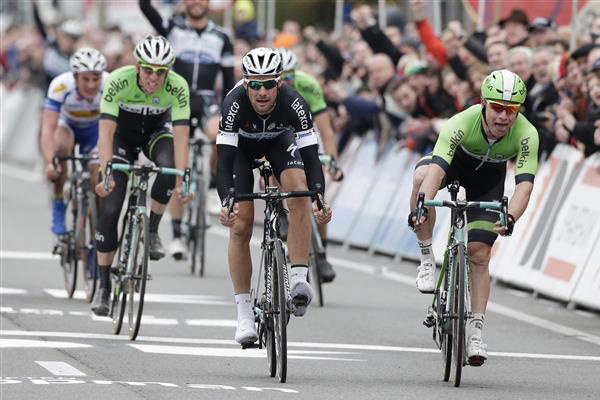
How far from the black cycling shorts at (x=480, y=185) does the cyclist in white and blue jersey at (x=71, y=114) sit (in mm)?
4208

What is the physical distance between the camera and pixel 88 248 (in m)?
15.1

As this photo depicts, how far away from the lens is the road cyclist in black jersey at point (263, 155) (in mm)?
10914

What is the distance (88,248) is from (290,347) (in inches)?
128

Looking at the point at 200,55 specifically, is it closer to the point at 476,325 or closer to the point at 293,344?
the point at 293,344

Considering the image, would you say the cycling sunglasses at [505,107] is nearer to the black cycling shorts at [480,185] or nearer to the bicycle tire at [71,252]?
the black cycling shorts at [480,185]

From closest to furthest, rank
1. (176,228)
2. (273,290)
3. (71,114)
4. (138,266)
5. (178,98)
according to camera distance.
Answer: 1. (273,290)
2. (138,266)
3. (178,98)
4. (71,114)
5. (176,228)

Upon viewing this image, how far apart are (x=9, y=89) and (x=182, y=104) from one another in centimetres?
2586

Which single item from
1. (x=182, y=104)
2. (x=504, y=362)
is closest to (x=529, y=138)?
(x=504, y=362)

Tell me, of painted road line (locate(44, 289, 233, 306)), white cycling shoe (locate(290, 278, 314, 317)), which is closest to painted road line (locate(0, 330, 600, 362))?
white cycling shoe (locate(290, 278, 314, 317))

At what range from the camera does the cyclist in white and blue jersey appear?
1491 cm

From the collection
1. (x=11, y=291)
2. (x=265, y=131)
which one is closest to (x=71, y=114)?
(x=11, y=291)

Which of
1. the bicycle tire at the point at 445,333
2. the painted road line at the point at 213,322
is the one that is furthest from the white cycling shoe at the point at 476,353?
Result: the painted road line at the point at 213,322

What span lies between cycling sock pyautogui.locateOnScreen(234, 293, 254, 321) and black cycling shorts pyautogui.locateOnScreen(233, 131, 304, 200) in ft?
2.24

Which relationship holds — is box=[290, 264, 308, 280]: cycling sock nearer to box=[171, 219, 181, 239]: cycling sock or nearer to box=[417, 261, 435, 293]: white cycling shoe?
box=[417, 261, 435, 293]: white cycling shoe
